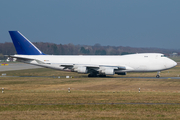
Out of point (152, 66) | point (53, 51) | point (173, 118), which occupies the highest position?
point (53, 51)

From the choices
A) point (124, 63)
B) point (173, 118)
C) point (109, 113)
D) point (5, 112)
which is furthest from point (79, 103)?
point (124, 63)

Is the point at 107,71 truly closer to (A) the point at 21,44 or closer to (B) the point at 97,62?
(B) the point at 97,62

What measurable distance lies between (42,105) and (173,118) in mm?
9556

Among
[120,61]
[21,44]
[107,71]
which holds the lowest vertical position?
[107,71]

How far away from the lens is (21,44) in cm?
4919

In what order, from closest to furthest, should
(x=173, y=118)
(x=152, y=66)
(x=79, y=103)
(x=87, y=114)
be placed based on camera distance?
(x=173, y=118)
(x=87, y=114)
(x=79, y=103)
(x=152, y=66)

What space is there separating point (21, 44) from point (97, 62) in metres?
15.0

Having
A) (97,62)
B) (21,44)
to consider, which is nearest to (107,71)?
(97,62)

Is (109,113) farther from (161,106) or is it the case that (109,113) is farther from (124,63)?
(124,63)

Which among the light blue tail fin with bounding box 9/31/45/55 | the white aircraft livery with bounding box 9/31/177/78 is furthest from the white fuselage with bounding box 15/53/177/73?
the light blue tail fin with bounding box 9/31/45/55

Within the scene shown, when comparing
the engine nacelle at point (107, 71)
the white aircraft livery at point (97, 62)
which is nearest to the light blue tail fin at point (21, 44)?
the white aircraft livery at point (97, 62)

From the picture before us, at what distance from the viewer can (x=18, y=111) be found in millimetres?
17281

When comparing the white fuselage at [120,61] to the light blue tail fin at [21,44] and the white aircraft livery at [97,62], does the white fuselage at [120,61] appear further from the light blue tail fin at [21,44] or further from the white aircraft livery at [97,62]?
the light blue tail fin at [21,44]

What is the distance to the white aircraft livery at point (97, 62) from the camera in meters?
46.7
